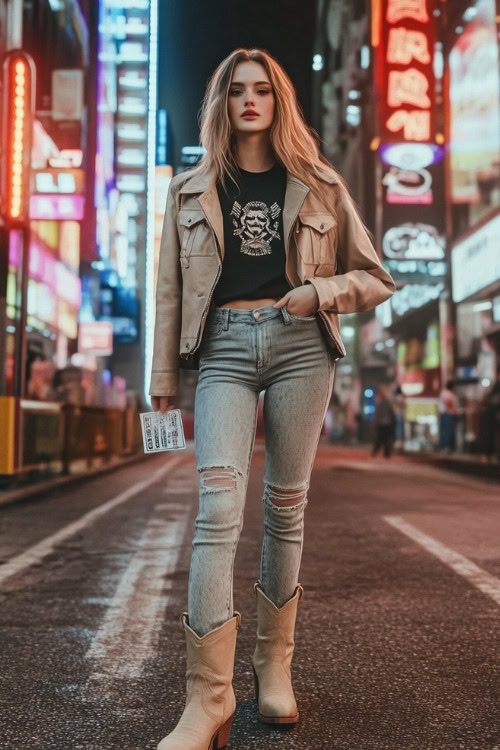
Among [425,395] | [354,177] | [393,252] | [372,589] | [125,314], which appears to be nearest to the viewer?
[372,589]

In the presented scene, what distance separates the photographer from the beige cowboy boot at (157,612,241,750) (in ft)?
7.58

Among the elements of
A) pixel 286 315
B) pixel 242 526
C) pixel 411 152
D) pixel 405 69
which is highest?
pixel 405 69

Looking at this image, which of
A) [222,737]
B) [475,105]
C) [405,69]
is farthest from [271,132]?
[405,69]

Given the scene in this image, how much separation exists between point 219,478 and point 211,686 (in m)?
0.56

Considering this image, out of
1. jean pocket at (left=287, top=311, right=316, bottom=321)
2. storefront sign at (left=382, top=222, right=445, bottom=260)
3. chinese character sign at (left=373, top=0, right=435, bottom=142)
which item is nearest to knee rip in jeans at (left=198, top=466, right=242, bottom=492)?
jean pocket at (left=287, top=311, right=316, bottom=321)

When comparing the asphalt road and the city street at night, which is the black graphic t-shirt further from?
the asphalt road

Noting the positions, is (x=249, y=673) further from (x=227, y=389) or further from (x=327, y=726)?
(x=227, y=389)

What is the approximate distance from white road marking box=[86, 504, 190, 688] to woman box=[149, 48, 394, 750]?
0.80 m

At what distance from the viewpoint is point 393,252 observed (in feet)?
98.3

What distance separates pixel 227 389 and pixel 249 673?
4.12 ft

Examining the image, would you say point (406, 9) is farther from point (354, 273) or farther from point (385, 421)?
point (354, 273)

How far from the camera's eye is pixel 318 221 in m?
2.66

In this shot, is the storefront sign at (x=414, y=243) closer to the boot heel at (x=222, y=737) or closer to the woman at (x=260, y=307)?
the woman at (x=260, y=307)

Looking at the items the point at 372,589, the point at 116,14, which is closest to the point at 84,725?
the point at 372,589
